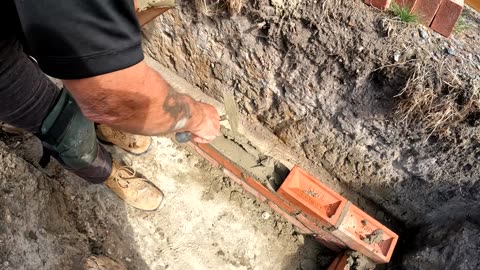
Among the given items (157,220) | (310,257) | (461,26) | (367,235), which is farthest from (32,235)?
(461,26)

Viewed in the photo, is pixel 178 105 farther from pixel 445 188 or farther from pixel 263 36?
pixel 445 188

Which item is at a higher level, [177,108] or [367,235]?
[177,108]

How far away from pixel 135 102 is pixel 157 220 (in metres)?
1.38

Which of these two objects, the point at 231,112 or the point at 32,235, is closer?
the point at 32,235

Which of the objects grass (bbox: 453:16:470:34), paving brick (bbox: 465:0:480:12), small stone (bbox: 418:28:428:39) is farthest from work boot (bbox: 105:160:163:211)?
paving brick (bbox: 465:0:480:12)

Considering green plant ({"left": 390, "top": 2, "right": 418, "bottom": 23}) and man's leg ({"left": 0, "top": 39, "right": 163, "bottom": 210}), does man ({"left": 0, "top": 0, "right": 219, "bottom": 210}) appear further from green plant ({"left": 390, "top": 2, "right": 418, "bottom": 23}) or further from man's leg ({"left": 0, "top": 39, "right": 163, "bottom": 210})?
green plant ({"left": 390, "top": 2, "right": 418, "bottom": 23})

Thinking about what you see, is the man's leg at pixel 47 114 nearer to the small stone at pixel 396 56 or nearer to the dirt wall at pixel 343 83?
the dirt wall at pixel 343 83

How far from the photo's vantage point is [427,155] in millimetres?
2232

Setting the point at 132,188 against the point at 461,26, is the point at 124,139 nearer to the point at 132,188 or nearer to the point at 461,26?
the point at 132,188

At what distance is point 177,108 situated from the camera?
5.25 ft

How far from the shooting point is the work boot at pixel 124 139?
2.57m

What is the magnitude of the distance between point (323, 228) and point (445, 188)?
0.77 metres

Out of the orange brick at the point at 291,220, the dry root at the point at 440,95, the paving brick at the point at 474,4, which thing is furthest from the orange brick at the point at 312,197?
the paving brick at the point at 474,4

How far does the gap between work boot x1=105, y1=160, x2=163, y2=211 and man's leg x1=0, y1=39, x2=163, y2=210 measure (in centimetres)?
14
